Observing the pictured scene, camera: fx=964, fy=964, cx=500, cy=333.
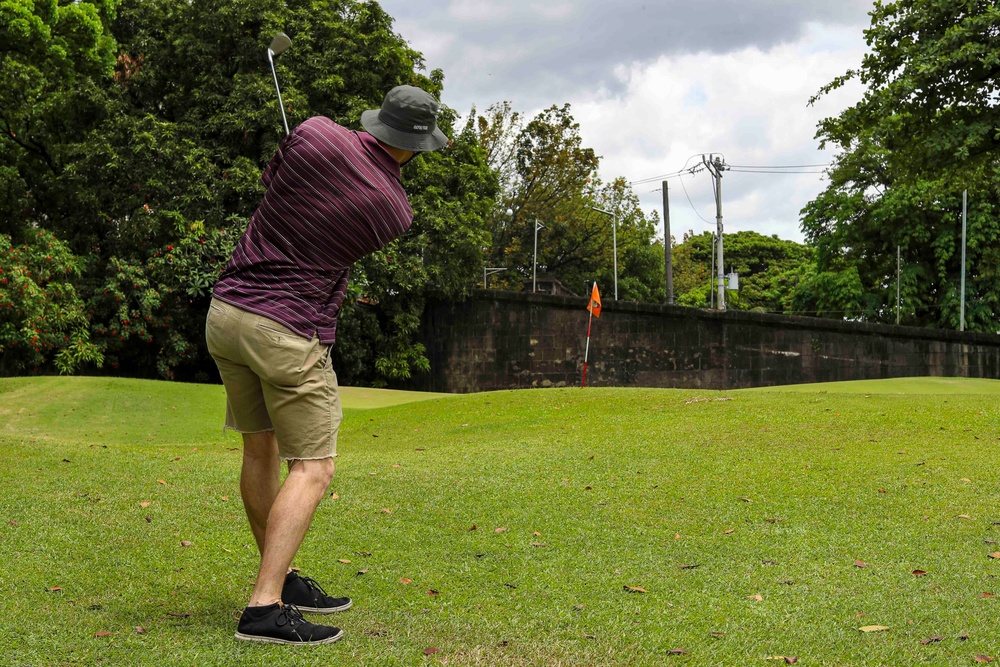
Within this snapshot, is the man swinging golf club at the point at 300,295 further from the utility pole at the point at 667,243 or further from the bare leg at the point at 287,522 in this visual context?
the utility pole at the point at 667,243

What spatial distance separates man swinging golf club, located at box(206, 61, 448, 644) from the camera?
11.2ft

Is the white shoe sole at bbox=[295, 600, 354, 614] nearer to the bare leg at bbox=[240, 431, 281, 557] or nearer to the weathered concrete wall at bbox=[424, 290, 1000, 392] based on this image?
the bare leg at bbox=[240, 431, 281, 557]

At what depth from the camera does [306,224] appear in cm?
346

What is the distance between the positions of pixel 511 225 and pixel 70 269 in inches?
843

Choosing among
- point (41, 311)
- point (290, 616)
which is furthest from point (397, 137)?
point (41, 311)

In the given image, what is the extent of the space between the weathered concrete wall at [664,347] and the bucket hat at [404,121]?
22.4 meters

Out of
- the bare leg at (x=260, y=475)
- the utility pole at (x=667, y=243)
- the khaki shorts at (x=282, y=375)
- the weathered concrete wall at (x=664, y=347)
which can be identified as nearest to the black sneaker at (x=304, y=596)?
the bare leg at (x=260, y=475)

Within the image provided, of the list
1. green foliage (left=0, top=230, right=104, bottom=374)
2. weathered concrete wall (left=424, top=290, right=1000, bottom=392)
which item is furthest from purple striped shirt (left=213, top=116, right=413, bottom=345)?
weathered concrete wall (left=424, top=290, right=1000, bottom=392)

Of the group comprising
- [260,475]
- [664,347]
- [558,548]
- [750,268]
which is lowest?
[558,548]

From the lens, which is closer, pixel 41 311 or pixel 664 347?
pixel 41 311

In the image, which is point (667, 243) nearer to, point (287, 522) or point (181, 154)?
point (181, 154)

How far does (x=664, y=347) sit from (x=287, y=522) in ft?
75.8

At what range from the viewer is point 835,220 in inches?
1651

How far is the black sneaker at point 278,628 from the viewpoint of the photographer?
330cm
